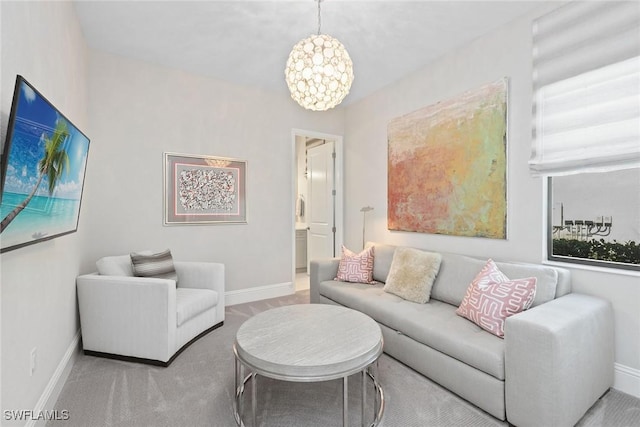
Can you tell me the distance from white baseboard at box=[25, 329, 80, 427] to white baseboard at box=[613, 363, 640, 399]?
3.46 meters

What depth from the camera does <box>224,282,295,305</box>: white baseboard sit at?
3.90 m

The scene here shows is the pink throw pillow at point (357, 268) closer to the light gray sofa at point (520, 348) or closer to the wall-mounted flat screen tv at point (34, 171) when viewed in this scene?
the light gray sofa at point (520, 348)

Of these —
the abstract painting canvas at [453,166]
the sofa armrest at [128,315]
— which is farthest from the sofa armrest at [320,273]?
the sofa armrest at [128,315]

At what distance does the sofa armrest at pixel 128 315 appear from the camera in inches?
94.1

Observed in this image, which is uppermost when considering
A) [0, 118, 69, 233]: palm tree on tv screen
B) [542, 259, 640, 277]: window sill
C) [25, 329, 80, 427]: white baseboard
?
[0, 118, 69, 233]: palm tree on tv screen

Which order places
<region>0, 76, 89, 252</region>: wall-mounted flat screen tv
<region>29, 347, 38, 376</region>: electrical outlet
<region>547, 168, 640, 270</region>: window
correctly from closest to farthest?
1. <region>0, 76, 89, 252</region>: wall-mounted flat screen tv
2. <region>29, 347, 38, 376</region>: electrical outlet
3. <region>547, 168, 640, 270</region>: window

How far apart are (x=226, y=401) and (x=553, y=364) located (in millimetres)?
1849

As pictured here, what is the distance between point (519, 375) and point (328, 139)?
145 inches

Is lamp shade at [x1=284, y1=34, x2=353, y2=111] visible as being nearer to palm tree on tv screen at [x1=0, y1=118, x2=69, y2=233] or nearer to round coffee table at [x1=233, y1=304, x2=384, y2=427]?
palm tree on tv screen at [x1=0, y1=118, x2=69, y2=233]

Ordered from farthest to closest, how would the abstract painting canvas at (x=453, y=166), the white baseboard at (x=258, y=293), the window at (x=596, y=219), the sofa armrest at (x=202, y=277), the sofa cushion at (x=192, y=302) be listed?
the white baseboard at (x=258, y=293) → the sofa armrest at (x=202, y=277) → the abstract painting canvas at (x=453, y=166) → the sofa cushion at (x=192, y=302) → the window at (x=596, y=219)

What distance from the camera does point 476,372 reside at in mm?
1880

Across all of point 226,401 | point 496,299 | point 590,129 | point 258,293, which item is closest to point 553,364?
point 496,299

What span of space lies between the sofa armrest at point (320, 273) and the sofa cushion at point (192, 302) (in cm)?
108

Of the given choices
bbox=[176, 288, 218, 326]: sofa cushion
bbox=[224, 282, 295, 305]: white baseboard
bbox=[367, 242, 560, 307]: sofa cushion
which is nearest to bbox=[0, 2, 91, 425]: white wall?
bbox=[176, 288, 218, 326]: sofa cushion
